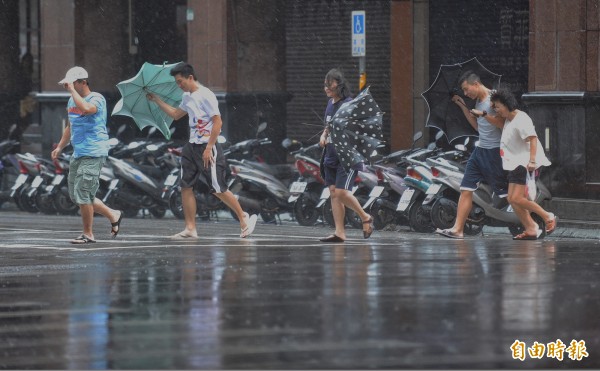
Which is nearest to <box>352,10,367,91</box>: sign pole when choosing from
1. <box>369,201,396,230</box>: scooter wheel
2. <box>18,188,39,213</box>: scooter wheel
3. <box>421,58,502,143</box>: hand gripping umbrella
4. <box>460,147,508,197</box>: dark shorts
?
→ <box>369,201,396,230</box>: scooter wheel

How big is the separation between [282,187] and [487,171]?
556 cm

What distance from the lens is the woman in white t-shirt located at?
1520 centimetres

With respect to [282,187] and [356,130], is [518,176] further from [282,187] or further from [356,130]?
[282,187]

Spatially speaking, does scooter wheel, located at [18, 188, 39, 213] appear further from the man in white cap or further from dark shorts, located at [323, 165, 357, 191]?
dark shorts, located at [323, 165, 357, 191]

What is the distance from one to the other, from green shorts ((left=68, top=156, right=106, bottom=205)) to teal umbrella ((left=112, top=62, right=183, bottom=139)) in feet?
3.89

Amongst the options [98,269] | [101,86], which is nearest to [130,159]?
[101,86]

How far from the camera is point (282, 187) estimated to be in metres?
20.9

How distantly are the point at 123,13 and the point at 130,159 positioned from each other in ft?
19.6

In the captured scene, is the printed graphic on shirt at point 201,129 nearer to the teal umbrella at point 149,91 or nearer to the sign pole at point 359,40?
the teal umbrella at point 149,91

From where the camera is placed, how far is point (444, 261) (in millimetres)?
13055

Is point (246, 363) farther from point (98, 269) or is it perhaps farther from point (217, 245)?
point (217, 245)

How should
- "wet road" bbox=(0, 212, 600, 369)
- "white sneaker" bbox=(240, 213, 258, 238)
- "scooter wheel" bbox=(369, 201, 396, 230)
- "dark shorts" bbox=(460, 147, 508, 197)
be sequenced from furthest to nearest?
"scooter wheel" bbox=(369, 201, 396, 230)
"white sneaker" bbox=(240, 213, 258, 238)
"dark shorts" bbox=(460, 147, 508, 197)
"wet road" bbox=(0, 212, 600, 369)

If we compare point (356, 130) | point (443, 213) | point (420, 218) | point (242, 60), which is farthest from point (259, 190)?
point (356, 130)

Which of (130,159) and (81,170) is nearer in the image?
(81,170)
